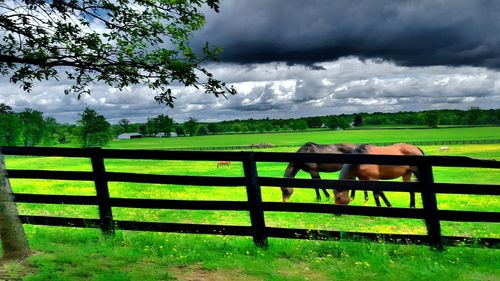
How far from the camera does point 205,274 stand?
6.25 meters

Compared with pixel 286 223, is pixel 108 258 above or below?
above

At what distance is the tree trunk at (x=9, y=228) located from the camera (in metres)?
6.28

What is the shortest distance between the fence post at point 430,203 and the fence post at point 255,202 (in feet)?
8.54

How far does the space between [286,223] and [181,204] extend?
21.3ft

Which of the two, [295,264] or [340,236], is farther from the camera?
[340,236]

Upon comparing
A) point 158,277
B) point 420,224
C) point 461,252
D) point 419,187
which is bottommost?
point 420,224

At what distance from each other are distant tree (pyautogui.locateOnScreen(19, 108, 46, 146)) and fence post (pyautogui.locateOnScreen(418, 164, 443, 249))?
4586 inches

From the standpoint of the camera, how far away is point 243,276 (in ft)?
20.2

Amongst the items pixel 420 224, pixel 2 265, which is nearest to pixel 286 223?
pixel 420 224

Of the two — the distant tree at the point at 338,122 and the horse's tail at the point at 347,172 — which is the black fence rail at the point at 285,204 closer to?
the horse's tail at the point at 347,172

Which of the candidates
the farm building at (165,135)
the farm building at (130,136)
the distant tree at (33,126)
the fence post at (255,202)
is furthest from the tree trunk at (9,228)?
the farm building at (130,136)

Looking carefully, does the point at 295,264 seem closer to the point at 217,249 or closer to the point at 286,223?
the point at 217,249

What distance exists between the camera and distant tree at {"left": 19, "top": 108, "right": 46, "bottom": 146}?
367ft

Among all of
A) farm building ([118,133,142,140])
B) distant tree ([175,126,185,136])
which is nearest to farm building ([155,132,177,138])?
distant tree ([175,126,185,136])
